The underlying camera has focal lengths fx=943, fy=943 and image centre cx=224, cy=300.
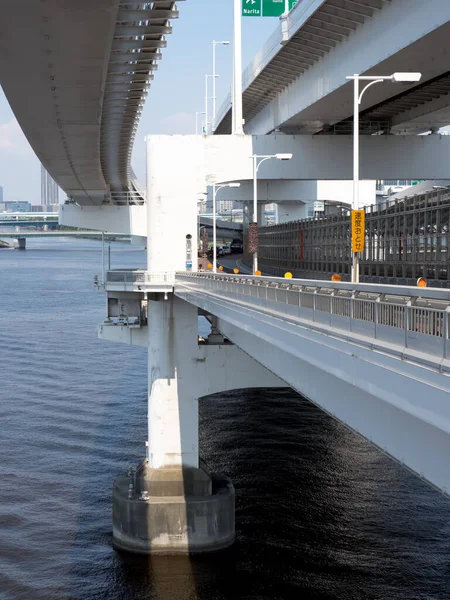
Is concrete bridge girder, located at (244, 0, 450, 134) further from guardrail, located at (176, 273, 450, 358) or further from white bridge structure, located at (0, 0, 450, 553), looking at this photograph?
guardrail, located at (176, 273, 450, 358)

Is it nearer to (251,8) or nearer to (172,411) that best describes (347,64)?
(251,8)

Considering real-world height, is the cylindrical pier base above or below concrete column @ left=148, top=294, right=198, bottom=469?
below

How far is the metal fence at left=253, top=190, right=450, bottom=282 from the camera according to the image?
19969 mm

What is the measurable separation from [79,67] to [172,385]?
1151 centimetres

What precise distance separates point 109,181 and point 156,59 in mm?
22609

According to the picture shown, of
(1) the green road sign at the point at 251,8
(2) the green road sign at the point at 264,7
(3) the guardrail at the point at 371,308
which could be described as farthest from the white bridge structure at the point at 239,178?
(1) the green road sign at the point at 251,8

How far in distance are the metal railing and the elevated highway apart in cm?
650

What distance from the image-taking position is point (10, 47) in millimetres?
17109

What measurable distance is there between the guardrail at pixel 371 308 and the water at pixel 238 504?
9205 mm

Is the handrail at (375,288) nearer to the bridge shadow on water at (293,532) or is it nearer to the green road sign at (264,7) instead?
the bridge shadow on water at (293,532)

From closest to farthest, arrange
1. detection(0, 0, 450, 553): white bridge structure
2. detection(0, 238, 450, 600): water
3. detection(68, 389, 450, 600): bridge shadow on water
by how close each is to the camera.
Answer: detection(0, 0, 450, 553): white bridge structure → detection(68, 389, 450, 600): bridge shadow on water → detection(0, 238, 450, 600): water

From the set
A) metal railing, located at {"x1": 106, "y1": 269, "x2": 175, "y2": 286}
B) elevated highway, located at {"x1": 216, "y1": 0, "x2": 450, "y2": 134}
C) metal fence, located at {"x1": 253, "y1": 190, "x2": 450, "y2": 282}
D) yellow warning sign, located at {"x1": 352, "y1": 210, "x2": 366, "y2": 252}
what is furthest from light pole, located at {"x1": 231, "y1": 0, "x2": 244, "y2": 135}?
yellow warning sign, located at {"x1": 352, "y1": 210, "x2": 366, "y2": 252}

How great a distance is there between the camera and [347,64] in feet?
74.8

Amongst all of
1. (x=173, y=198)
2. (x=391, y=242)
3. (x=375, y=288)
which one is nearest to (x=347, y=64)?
(x=391, y=242)
